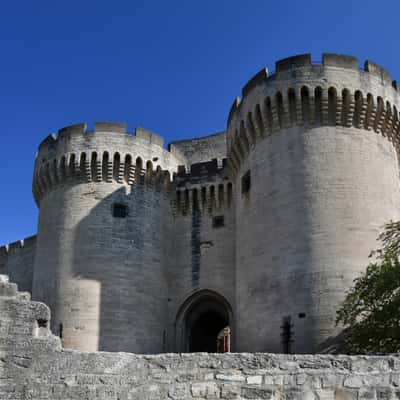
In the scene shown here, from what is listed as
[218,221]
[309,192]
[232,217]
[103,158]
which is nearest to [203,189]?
[218,221]

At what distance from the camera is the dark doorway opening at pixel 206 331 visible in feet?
61.5

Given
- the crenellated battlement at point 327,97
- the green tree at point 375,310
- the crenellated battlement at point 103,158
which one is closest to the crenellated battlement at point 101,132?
the crenellated battlement at point 103,158

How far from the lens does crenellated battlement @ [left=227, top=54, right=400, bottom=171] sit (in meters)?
14.6

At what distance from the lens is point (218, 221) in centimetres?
1828

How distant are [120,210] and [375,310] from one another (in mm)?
9137

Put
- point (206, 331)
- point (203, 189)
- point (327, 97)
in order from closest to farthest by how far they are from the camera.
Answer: point (327, 97) → point (203, 189) → point (206, 331)

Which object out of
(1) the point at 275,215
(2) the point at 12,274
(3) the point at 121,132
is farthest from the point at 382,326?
(2) the point at 12,274

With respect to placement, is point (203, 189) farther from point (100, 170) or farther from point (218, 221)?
point (100, 170)

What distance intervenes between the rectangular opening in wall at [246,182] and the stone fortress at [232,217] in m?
0.06

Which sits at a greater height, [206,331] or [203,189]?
[203,189]

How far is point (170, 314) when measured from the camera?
17.8 meters

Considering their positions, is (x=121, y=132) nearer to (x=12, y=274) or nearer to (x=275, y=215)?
(x=275, y=215)

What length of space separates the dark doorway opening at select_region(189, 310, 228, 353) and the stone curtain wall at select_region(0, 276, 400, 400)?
40.9 feet

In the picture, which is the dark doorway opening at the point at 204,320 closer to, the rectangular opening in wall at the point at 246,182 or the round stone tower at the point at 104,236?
the round stone tower at the point at 104,236
